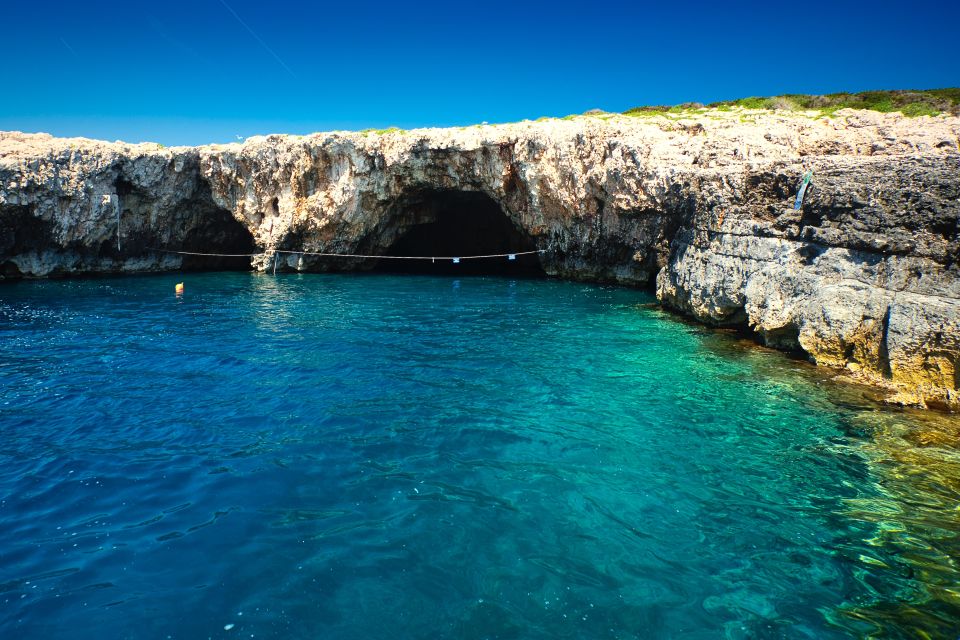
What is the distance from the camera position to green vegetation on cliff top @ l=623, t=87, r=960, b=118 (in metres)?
26.6

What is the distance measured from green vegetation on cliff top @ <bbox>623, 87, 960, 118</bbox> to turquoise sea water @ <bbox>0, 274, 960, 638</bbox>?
20.1 m

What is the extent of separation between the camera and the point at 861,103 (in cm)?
3120

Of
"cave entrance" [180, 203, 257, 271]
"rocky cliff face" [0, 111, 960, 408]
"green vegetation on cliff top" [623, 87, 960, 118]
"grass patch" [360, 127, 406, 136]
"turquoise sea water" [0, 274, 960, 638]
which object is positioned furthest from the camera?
"cave entrance" [180, 203, 257, 271]

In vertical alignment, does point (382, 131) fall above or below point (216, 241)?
above

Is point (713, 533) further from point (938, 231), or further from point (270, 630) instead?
point (938, 231)

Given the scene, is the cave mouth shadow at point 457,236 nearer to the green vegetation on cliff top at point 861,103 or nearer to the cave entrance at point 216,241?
the cave entrance at point 216,241

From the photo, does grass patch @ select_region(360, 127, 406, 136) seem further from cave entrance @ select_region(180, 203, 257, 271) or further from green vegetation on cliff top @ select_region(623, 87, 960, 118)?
green vegetation on cliff top @ select_region(623, 87, 960, 118)

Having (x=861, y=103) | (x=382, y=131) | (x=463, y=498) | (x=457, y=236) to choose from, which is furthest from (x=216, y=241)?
(x=861, y=103)

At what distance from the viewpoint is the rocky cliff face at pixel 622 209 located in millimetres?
13680

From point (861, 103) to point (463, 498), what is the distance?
1415 inches

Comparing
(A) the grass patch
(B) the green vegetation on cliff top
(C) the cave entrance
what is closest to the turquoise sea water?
(B) the green vegetation on cliff top

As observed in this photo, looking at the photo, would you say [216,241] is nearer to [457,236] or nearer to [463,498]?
[457,236]

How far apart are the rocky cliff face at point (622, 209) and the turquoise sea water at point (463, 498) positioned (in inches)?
86.6

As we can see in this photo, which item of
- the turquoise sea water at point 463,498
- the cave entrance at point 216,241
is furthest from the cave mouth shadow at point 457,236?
the turquoise sea water at point 463,498
